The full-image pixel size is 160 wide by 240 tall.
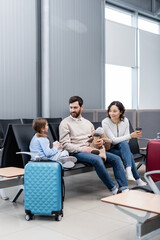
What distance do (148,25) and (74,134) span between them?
20.4 ft

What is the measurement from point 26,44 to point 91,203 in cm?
374

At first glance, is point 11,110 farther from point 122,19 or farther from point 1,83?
point 122,19

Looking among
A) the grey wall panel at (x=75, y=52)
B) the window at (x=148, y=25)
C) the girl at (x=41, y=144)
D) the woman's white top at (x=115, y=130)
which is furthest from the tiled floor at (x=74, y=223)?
the window at (x=148, y=25)

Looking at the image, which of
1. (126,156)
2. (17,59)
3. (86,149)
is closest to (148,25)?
(17,59)

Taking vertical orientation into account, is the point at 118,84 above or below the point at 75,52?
below

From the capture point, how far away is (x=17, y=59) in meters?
6.29

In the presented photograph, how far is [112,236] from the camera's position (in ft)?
8.80

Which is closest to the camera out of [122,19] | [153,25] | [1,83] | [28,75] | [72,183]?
[72,183]

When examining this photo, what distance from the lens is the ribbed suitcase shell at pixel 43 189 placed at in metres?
3.03

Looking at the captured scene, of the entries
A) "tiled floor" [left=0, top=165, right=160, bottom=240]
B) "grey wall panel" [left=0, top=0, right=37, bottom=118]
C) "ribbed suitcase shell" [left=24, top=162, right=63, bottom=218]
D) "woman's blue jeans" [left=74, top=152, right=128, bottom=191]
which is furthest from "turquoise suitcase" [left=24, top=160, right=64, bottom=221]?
"grey wall panel" [left=0, top=0, right=37, bottom=118]

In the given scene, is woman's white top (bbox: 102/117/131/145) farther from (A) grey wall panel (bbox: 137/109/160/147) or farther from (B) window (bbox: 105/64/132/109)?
(B) window (bbox: 105/64/132/109)

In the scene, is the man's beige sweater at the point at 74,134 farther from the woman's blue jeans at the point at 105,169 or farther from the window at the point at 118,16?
the window at the point at 118,16

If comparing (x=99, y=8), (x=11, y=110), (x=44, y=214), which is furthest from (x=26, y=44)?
(x=44, y=214)

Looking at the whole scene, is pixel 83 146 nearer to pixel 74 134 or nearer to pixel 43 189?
pixel 74 134
